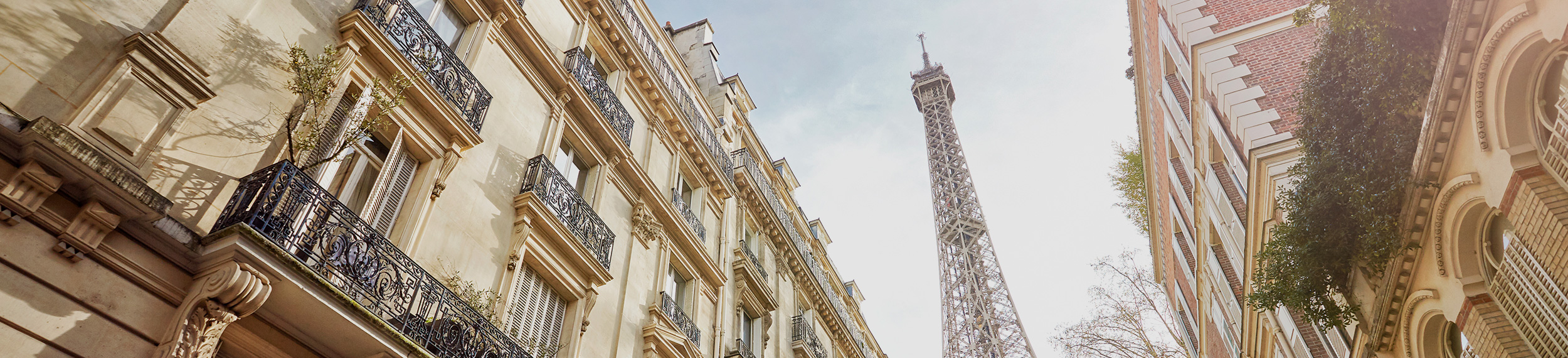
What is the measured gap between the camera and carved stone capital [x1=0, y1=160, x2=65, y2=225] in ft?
20.5

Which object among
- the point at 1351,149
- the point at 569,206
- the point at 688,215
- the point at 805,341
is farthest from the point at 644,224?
the point at 1351,149

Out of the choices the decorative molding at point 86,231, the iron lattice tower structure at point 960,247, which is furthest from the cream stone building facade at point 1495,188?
the iron lattice tower structure at point 960,247

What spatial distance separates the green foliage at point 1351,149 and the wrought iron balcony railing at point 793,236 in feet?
45.2

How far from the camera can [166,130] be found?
305 inches

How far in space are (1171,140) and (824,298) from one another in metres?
11.0

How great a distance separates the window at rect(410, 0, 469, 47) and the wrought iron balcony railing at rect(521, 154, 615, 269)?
7.20 ft

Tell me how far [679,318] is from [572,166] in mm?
3601

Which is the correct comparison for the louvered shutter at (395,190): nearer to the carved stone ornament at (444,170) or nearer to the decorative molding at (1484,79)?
the carved stone ornament at (444,170)

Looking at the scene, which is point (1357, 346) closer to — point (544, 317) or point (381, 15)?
point (544, 317)

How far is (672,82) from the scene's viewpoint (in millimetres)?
20516

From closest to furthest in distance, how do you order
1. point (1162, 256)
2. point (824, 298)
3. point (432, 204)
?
point (432, 204) → point (824, 298) → point (1162, 256)

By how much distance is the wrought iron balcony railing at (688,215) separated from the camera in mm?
18125

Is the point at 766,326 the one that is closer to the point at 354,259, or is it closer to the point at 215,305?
the point at 354,259

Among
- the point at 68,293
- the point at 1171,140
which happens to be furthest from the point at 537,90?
the point at 1171,140
